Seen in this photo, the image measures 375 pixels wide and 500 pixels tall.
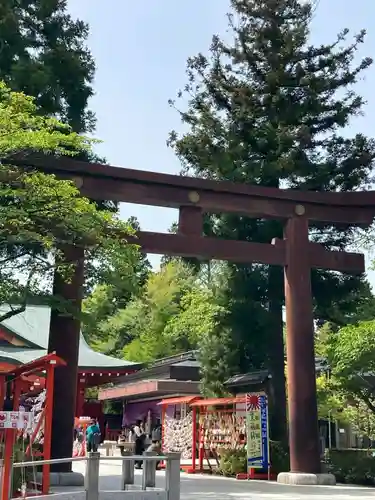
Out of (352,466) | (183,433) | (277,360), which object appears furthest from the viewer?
(183,433)

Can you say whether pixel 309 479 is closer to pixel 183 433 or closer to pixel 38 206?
Result: pixel 183 433

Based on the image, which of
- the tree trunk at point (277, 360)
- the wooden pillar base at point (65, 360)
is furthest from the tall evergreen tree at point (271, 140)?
the wooden pillar base at point (65, 360)

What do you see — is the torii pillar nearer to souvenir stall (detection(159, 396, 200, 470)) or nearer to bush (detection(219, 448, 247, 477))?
bush (detection(219, 448, 247, 477))

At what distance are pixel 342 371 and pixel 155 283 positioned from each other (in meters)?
29.0

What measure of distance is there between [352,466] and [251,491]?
14.8 ft

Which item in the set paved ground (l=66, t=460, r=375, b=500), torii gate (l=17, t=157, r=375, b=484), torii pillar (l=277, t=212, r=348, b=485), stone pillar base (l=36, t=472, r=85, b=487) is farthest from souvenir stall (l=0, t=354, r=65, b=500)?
torii pillar (l=277, t=212, r=348, b=485)

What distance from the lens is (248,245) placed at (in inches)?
623

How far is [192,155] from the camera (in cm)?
2031

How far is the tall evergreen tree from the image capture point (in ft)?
62.6

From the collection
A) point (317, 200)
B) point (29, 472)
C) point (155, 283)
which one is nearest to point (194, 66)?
point (317, 200)

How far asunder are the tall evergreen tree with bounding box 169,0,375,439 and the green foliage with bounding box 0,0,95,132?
14.6 feet

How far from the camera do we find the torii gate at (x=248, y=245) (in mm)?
13688

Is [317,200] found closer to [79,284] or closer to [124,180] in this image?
[124,180]

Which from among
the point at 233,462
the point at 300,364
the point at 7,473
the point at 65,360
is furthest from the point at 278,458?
the point at 7,473
